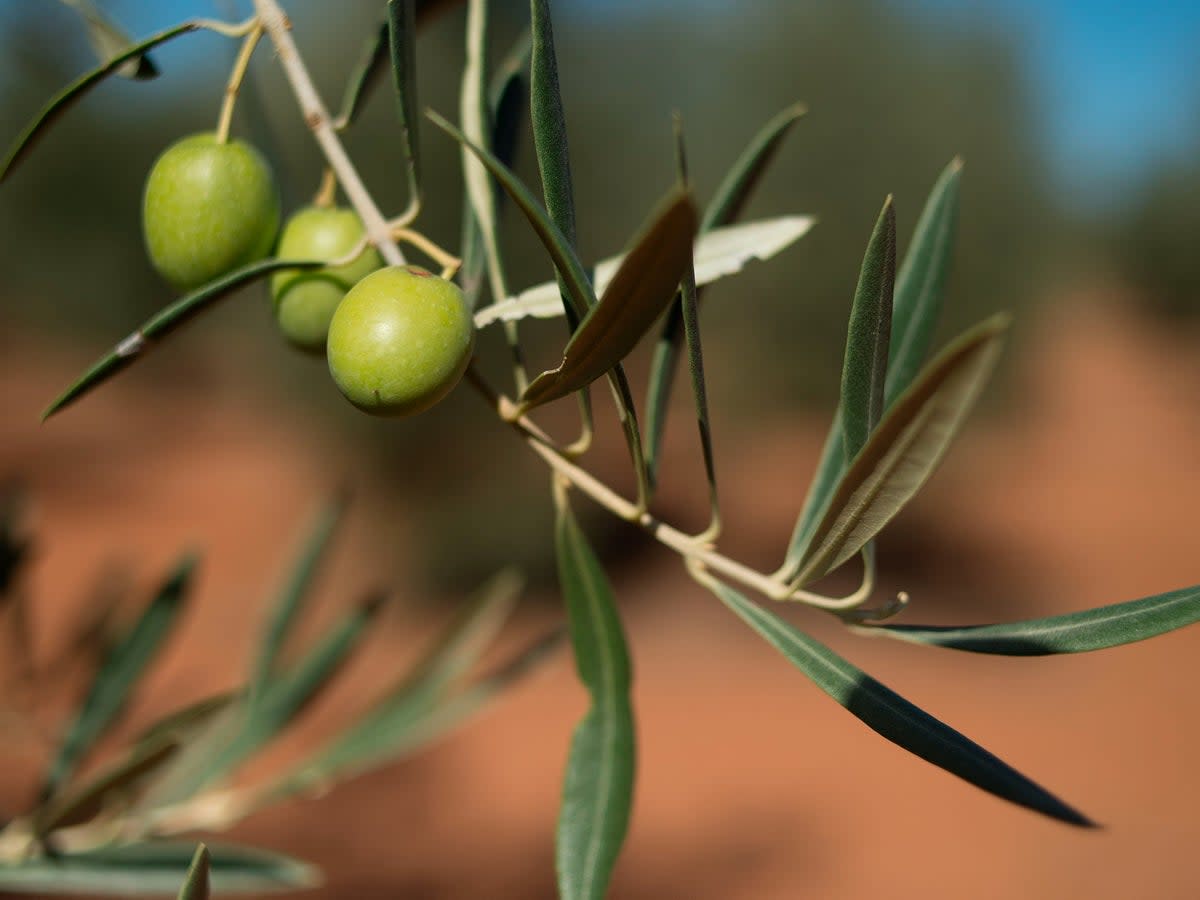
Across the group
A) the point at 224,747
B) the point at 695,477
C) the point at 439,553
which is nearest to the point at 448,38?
the point at 439,553

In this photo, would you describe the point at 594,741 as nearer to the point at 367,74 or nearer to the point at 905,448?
the point at 905,448

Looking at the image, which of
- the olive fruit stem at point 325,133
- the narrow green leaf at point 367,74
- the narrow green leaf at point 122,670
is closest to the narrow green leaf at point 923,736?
the olive fruit stem at point 325,133

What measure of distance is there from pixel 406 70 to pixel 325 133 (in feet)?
0.18

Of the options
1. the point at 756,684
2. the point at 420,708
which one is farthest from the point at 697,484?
the point at 420,708

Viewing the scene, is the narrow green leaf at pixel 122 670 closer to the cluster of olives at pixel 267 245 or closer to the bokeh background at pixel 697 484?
the cluster of olives at pixel 267 245

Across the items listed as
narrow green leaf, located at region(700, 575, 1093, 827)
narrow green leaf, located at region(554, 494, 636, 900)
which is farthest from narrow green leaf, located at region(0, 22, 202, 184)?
narrow green leaf, located at region(700, 575, 1093, 827)

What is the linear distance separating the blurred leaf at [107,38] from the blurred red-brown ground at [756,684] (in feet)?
6.66

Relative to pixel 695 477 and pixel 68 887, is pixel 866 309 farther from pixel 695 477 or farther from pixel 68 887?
pixel 695 477

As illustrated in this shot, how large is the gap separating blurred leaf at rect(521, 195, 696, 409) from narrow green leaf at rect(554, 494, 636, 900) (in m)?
0.17

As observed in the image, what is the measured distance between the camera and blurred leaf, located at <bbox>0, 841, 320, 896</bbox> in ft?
2.66

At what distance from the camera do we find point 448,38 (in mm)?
4941

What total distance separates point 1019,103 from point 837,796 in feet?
16.7

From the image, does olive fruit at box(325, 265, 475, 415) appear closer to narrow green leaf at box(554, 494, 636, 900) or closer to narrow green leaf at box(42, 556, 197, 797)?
narrow green leaf at box(554, 494, 636, 900)

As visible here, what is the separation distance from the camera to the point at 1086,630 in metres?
0.43
